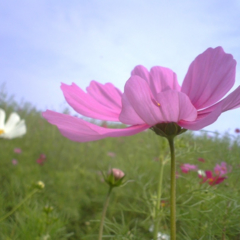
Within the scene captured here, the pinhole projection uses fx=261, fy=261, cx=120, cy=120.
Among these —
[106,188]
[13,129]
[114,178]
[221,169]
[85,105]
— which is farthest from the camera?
[106,188]

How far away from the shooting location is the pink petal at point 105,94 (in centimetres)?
37

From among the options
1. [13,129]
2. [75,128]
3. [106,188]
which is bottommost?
[106,188]

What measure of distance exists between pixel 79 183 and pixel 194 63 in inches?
49.0

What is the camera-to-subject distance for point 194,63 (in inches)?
12.2

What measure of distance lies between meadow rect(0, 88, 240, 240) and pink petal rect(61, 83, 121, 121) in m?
0.10

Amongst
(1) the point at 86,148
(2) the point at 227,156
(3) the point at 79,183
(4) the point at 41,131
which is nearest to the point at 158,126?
(2) the point at 227,156

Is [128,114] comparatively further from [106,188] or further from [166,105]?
[106,188]

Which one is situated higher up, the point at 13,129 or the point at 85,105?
the point at 13,129

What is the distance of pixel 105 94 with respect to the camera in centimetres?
37

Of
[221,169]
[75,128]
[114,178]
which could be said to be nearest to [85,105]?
[75,128]

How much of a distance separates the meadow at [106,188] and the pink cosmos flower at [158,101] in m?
0.12

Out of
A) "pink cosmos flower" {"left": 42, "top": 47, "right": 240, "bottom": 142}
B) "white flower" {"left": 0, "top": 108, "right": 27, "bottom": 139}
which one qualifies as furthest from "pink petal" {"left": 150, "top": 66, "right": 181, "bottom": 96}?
"white flower" {"left": 0, "top": 108, "right": 27, "bottom": 139}

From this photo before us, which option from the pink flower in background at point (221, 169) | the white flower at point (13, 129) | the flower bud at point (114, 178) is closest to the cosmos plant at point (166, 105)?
the flower bud at point (114, 178)

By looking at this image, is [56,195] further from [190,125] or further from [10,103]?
[10,103]
